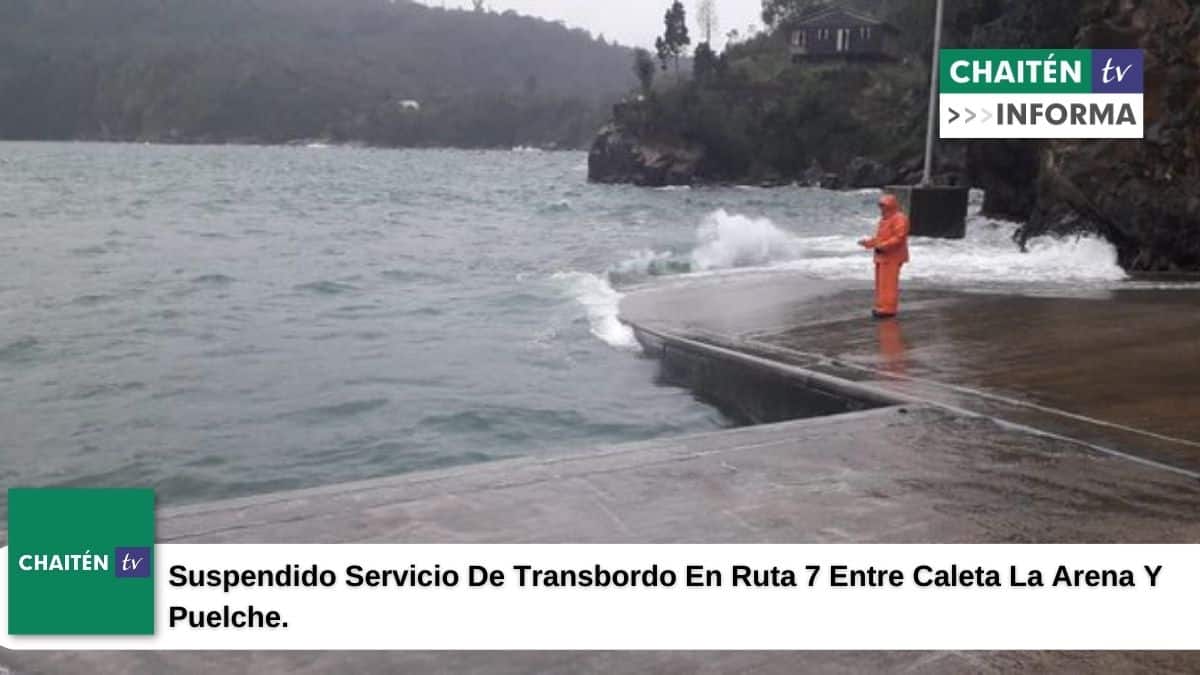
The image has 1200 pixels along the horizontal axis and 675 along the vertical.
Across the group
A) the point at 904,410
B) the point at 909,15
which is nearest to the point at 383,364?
the point at 904,410

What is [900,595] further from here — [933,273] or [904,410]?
[933,273]

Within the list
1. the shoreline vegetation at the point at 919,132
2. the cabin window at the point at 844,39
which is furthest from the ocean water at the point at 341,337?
the cabin window at the point at 844,39

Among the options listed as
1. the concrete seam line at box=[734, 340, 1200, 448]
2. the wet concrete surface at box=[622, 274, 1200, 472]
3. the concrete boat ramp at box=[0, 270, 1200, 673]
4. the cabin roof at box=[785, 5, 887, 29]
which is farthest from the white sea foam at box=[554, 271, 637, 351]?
the cabin roof at box=[785, 5, 887, 29]

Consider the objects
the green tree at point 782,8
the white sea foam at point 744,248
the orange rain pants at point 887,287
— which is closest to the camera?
the orange rain pants at point 887,287

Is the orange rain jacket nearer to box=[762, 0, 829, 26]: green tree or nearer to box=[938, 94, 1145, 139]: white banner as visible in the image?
box=[938, 94, 1145, 139]: white banner

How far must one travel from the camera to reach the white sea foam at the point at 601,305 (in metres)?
12.7

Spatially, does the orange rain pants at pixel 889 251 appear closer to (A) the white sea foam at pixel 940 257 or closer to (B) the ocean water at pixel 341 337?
(B) the ocean water at pixel 341 337

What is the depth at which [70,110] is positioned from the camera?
604 ft

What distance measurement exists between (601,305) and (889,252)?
564 centimetres

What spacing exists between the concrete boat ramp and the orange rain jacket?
2.27 m

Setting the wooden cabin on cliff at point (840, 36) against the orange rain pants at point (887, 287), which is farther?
the wooden cabin on cliff at point (840, 36)

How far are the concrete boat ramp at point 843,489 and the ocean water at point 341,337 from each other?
→ 2.20 m

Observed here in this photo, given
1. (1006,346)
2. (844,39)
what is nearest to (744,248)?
(1006,346)

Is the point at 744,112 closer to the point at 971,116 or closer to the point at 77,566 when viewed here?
the point at 971,116
